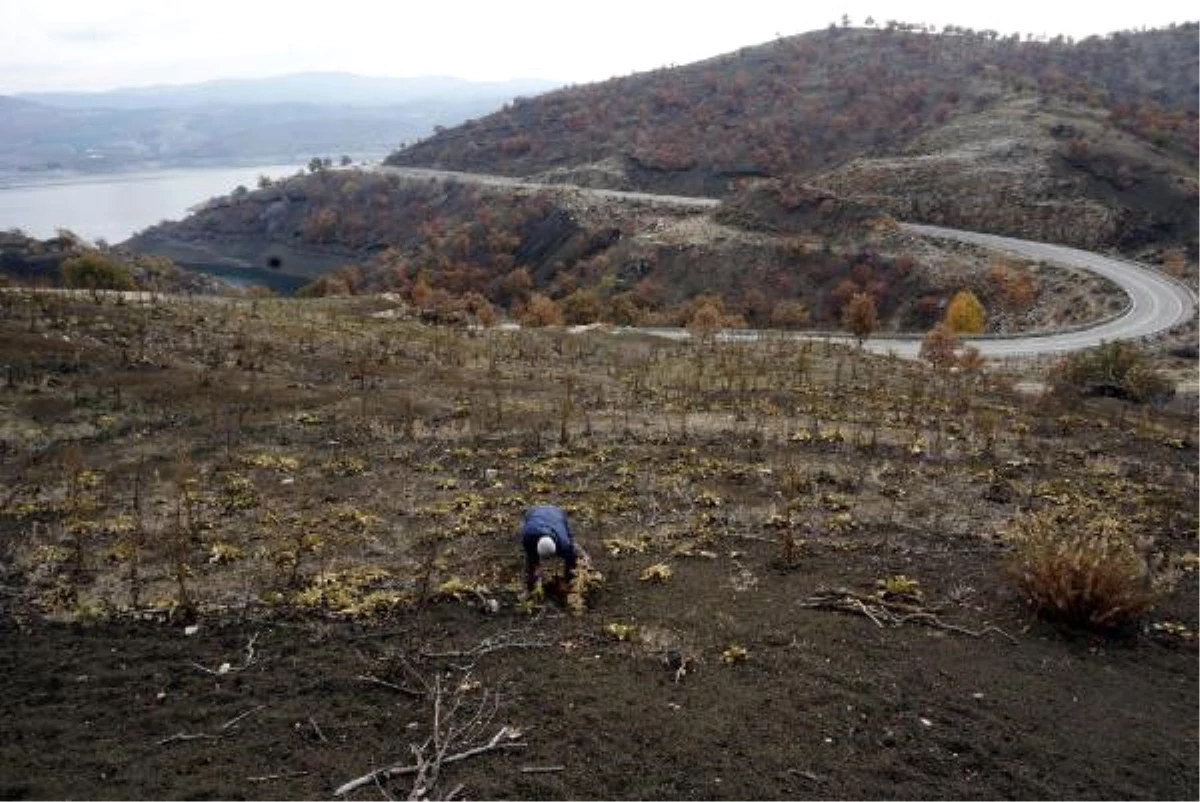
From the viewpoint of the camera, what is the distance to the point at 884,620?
30.1ft

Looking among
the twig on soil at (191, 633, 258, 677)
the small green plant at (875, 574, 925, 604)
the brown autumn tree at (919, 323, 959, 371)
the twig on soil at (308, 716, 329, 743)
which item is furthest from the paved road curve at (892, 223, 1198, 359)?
the twig on soil at (308, 716, 329, 743)

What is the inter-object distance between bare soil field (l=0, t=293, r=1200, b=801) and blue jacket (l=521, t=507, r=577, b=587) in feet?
1.29

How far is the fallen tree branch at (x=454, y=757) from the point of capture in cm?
660

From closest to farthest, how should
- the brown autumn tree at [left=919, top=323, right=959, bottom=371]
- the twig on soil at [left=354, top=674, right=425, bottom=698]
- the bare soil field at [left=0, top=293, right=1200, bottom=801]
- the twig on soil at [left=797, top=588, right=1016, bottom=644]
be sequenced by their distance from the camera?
the bare soil field at [left=0, top=293, right=1200, bottom=801] → the twig on soil at [left=354, top=674, right=425, bottom=698] → the twig on soil at [left=797, top=588, right=1016, bottom=644] → the brown autumn tree at [left=919, top=323, right=959, bottom=371]

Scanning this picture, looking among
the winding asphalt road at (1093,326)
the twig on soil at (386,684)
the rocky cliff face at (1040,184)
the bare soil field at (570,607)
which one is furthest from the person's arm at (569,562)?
the rocky cliff face at (1040,184)

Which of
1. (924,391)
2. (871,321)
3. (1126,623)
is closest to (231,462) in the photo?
(1126,623)

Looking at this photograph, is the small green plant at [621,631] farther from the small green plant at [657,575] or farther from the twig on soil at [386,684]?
the twig on soil at [386,684]

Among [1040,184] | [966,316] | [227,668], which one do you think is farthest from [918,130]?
[227,668]

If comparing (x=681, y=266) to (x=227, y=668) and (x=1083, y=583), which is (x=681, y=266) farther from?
(x=227, y=668)

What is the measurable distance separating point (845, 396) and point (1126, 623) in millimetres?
13366

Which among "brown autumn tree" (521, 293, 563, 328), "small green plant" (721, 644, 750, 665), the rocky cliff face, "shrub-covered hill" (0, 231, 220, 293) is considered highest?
the rocky cliff face

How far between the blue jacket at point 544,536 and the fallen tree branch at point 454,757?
249 cm

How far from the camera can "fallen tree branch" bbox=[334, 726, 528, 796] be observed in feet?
21.6

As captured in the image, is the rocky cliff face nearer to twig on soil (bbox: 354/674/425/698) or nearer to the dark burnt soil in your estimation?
the dark burnt soil
